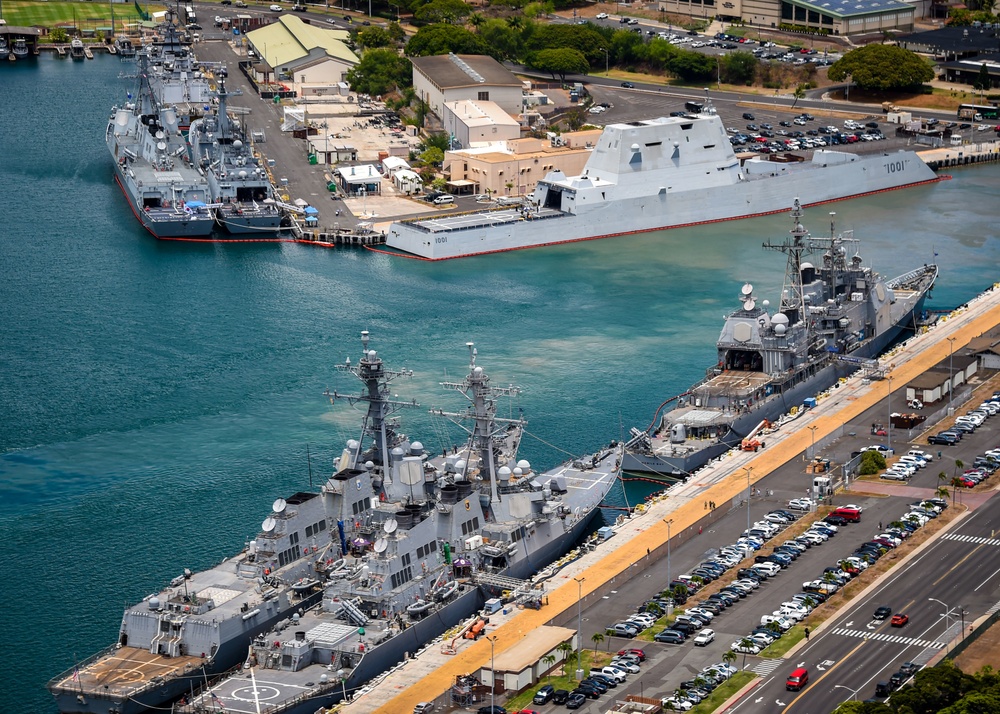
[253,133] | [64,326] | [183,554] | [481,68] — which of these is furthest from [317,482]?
[481,68]

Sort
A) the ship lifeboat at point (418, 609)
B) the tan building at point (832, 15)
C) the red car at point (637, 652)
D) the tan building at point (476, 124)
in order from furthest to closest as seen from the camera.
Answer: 1. the tan building at point (832, 15)
2. the tan building at point (476, 124)
3. the ship lifeboat at point (418, 609)
4. the red car at point (637, 652)

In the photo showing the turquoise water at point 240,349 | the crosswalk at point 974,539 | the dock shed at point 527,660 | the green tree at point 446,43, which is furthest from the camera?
the green tree at point 446,43

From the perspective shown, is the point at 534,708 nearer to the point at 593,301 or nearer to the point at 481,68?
the point at 593,301

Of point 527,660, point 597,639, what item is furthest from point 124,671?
point 597,639

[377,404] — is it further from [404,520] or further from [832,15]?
[832,15]

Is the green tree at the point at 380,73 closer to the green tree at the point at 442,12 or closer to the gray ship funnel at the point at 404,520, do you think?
the green tree at the point at 442,12

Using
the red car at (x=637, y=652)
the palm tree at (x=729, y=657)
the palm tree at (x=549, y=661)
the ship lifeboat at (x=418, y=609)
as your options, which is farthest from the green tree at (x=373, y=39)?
the palm tree at (x=729, y=657)
